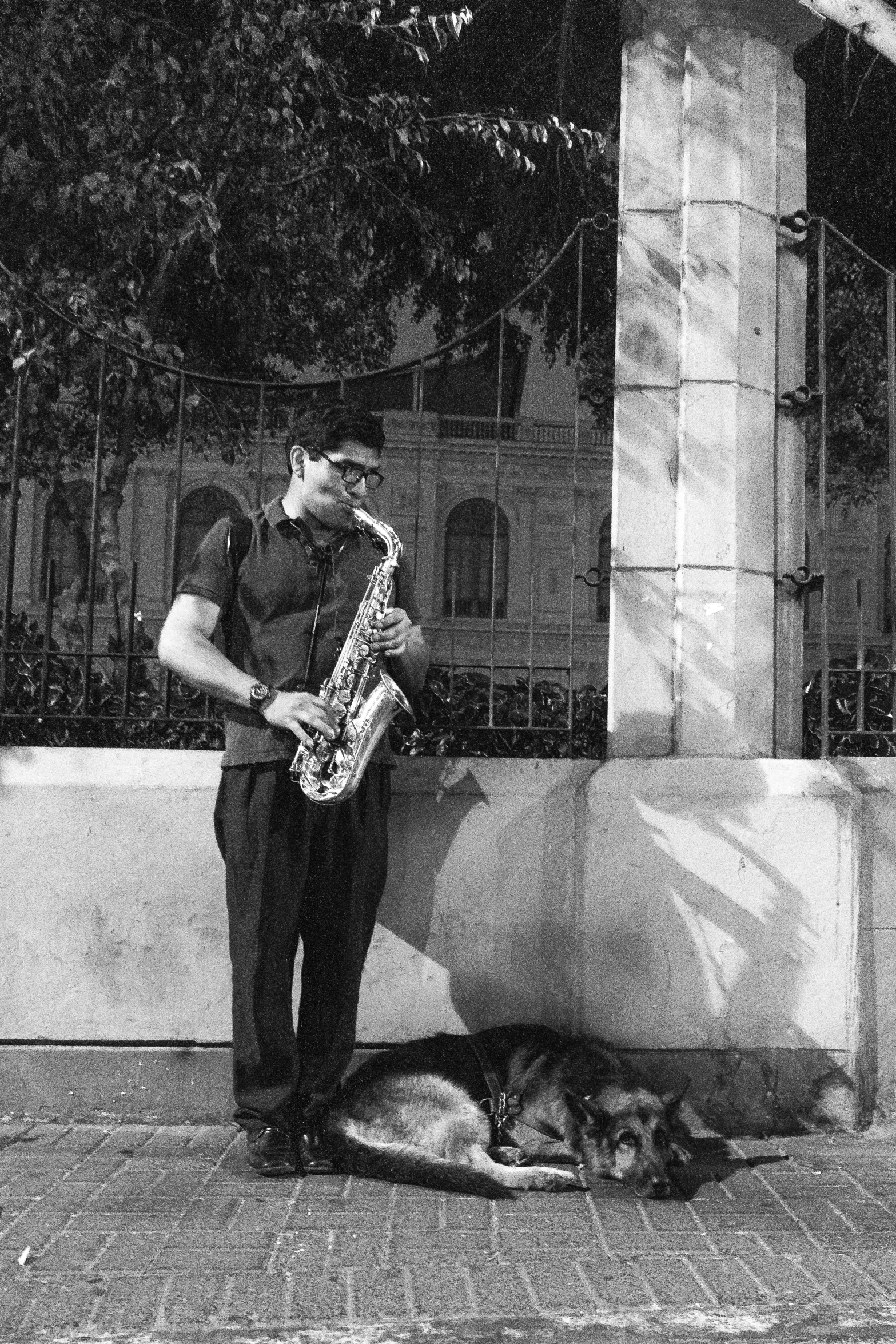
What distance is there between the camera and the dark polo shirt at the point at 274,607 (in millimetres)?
4629

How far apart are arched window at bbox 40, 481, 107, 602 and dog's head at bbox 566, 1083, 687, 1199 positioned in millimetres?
2793

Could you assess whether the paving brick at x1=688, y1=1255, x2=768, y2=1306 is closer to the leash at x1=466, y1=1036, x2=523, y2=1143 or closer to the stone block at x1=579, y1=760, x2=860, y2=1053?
the leash at x1=466, y1=1036, x2=523, y2=1143

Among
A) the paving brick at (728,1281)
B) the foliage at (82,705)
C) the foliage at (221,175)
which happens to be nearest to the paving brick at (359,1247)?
the paving brick at (728,1281)

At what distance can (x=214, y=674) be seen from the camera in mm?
4477

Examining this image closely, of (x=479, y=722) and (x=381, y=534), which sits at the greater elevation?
(x=381, y=534)

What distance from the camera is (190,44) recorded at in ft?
35.3

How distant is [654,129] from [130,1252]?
15.3ft

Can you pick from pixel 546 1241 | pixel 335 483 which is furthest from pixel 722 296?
pixel 546 1241

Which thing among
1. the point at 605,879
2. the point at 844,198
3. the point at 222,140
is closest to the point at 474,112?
the point at 222,140

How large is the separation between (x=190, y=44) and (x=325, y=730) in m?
8.27

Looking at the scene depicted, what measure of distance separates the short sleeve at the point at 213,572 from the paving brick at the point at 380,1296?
2.16 meters

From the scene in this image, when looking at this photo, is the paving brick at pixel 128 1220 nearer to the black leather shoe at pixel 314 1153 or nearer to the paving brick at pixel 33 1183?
the paving brick at pixel 33 1183

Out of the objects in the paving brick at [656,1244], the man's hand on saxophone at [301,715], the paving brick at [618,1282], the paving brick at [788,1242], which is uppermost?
the man's hand on saxophone at [301,715]

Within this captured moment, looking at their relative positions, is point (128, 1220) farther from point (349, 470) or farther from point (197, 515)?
point (197, 515)
